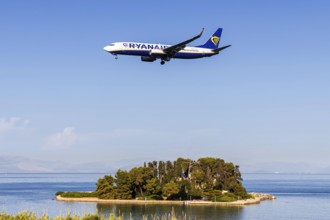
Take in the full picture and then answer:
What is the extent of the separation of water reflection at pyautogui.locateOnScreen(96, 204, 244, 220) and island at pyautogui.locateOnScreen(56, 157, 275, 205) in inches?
281

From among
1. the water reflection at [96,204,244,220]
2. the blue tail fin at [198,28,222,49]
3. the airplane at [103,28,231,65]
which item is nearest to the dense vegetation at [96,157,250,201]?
the water reflection at [96,204,244,220]

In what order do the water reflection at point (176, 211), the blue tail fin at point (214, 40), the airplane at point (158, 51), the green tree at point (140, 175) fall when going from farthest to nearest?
1. the green tree at point (140, 175)
2. the water reflection at point (176, 211)
3. the blue tail fin at point (214, 40)
4. the airplane at point (158, 51)

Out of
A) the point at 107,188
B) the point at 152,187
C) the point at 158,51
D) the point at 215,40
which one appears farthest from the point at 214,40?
the point at 107,188

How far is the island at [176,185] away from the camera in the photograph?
12612 centimetres

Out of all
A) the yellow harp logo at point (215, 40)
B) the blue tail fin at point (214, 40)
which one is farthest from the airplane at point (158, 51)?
the yellow harp logo at point (215, 40)

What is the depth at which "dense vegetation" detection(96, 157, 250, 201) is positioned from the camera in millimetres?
126625

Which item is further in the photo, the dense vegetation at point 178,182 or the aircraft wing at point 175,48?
the dense vegetation at point 178,182

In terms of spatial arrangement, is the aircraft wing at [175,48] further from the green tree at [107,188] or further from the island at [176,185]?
the green tree at [107,188]

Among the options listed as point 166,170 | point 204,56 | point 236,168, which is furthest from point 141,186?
point 204,56

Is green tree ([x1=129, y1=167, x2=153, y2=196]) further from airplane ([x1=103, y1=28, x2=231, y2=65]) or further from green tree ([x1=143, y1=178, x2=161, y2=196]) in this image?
airplane ([x1=103, y1=28, x2=231, y2=65])

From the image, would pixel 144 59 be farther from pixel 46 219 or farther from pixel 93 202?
pixel 93 202

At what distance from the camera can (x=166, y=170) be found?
134 m

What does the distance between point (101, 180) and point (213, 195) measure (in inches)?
1181

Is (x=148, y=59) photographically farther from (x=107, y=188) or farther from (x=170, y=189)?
(x=107, y=188)
